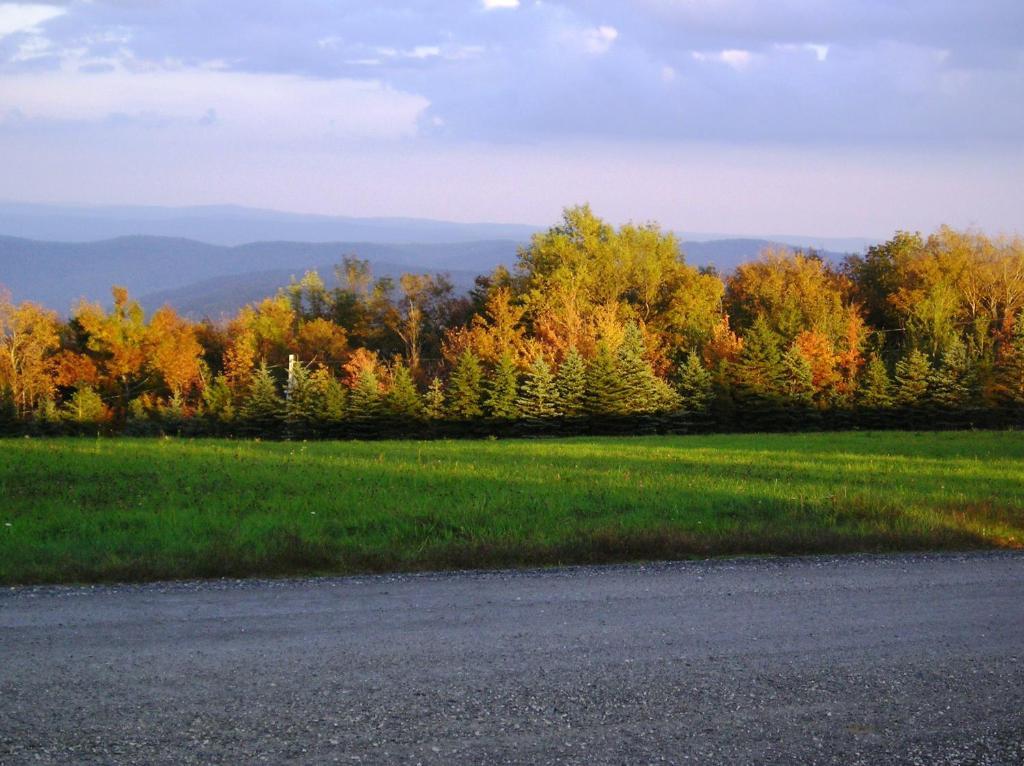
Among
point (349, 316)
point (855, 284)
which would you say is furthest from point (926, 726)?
point (349, 316)

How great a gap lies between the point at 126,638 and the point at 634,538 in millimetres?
5822

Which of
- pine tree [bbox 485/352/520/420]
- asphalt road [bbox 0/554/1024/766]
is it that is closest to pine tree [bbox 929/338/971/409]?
pine tree [bbox 485/352/520/420]

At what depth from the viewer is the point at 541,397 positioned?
47031 mm

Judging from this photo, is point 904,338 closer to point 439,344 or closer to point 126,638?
point 439,344

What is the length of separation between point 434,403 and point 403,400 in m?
1.62

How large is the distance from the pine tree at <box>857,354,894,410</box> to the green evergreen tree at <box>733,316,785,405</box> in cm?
415

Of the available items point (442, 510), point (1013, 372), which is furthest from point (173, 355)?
point (442, 510)

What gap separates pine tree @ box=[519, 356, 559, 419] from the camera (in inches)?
1850

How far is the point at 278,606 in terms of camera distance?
27.3ft

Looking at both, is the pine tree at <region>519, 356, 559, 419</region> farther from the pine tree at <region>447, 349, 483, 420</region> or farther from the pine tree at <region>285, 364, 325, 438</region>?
the pine tree at <region>285, 364, 325, 438</region>

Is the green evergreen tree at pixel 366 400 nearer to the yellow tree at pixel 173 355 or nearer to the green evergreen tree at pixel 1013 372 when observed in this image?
the yellow tree at pixel 173 355

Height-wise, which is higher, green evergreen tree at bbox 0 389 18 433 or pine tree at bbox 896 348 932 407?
pine tree at bbox 896 348 932 407

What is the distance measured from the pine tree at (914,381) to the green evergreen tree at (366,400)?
2643 cm

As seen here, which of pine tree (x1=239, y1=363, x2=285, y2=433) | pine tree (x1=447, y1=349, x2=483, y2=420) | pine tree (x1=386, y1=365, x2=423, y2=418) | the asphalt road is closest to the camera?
the asphalt road
